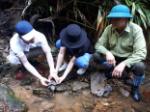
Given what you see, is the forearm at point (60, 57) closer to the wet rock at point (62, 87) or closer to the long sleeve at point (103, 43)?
the wet rock at point (62, 87)

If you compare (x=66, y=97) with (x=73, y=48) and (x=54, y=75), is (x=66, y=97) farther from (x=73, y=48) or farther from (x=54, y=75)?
(x=73, y=48)

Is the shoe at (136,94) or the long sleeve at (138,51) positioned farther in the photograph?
the shoe at (136,94)

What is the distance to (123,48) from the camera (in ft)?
15.9

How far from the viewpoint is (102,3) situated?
5871 mm

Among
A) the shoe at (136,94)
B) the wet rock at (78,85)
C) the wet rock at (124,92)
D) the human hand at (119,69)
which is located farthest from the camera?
the wet rock at (78,85)

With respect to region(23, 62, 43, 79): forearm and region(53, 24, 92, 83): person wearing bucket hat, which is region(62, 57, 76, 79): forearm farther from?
region(23, 62, 43, 79): forearm

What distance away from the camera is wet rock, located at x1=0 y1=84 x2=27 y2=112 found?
4.61 meters

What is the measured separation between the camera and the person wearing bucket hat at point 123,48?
4574mm

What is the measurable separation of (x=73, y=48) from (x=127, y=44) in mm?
675

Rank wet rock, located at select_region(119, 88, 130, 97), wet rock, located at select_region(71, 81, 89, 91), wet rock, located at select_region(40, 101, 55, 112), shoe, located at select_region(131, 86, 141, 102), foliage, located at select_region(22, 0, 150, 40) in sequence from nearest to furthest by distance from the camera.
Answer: wet rock, located at select_region(40, 101, 55, 112), shoe, located at select_region(131, 86, 141, 102), wet rock, located at select_region(119, 88, 130, 97), wet rock, located at select_region(71, 81, 89, 91), foliage, located at select_region(22, 0, 150, 40)

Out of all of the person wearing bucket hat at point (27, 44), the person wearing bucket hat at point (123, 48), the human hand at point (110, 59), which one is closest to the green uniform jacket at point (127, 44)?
the person wearing bucket hat at point (123, 48)

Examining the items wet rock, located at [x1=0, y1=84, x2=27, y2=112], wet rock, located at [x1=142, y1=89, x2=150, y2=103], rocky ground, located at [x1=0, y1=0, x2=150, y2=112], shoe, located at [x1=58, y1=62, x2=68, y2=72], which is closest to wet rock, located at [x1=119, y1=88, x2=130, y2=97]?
rocky ground, located at [x1=0, y1=0, x2=150, y2=112]

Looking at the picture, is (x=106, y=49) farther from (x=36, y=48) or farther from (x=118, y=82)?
(x=36, y=48)

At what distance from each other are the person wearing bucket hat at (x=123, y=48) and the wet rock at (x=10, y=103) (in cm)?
111
